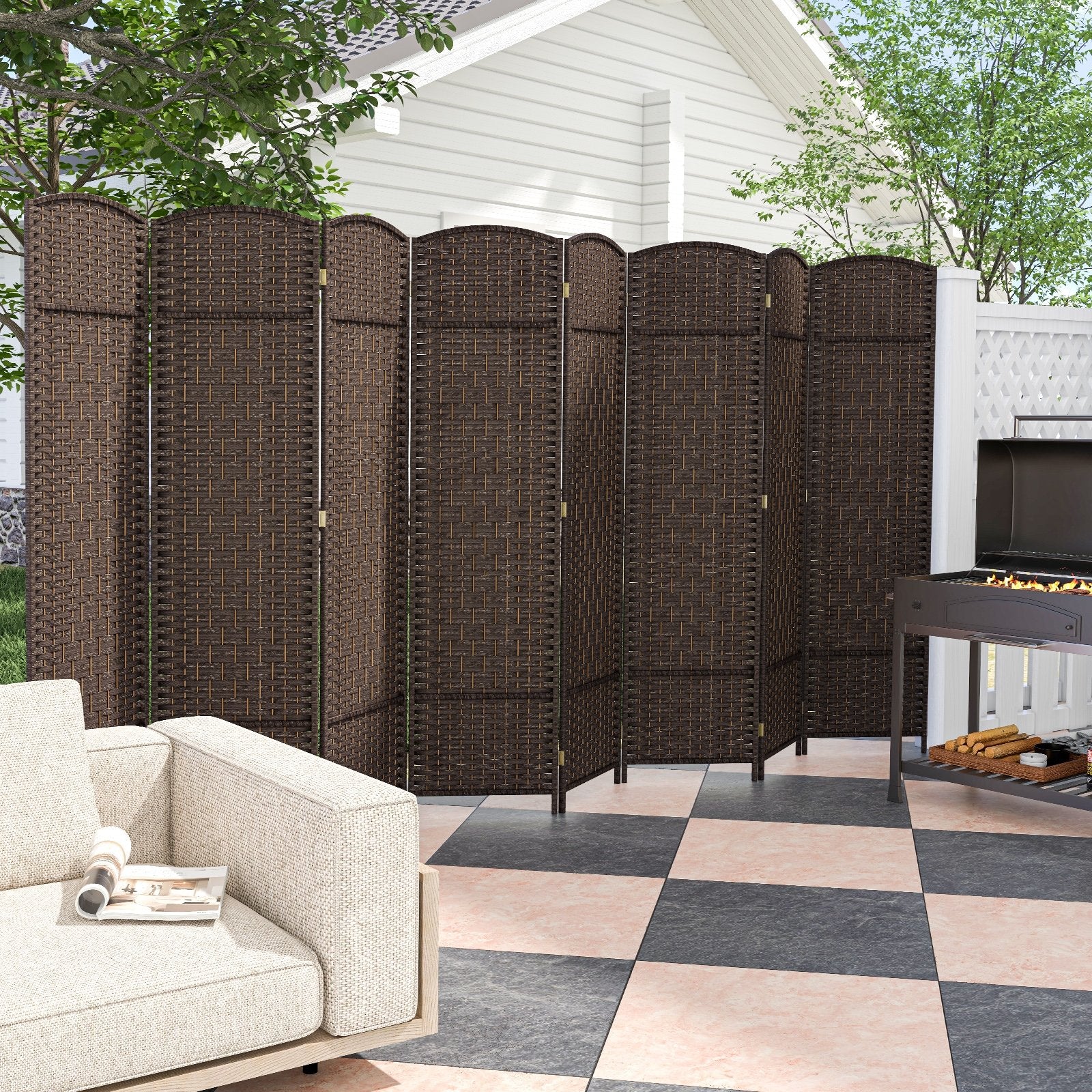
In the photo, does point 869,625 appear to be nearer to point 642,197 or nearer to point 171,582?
point 171,582

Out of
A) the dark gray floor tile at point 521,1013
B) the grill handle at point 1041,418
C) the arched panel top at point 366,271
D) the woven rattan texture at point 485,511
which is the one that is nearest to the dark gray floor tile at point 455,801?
the woven rattan texture at point 485,511

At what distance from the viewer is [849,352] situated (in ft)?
19.6

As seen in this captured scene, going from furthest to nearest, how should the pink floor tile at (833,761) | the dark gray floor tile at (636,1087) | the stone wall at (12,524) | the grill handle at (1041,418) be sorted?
the stone wall at (12,524)
the pink floor tile at (833,761)
the grill handle at (1041,418)
the dark gray floor tile at (636,1087)

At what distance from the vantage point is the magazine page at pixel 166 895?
2857 millimetres

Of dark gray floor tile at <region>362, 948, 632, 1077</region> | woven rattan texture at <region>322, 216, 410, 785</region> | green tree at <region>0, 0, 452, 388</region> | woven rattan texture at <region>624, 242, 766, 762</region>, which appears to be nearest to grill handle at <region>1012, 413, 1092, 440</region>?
woven rattan texture at <region>624, 242, 766, 762</region>

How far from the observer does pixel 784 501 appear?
5.80 m

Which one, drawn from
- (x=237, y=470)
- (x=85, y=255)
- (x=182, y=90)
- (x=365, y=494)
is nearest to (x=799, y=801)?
(x=365, y=494)

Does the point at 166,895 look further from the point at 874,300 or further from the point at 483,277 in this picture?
the point at 874,300

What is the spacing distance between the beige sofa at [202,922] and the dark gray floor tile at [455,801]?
2.05 metres

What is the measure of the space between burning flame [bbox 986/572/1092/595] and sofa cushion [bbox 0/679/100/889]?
10.7 feet

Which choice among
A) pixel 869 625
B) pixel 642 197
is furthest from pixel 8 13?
pixel 642 197

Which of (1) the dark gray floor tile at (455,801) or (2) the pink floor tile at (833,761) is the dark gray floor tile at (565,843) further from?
(2) the pink floor tile at (833,761)

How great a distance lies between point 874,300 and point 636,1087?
3.87 metres

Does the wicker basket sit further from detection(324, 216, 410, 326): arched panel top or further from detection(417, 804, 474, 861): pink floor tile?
detection(324, 216, 410, 326): arched panel top
